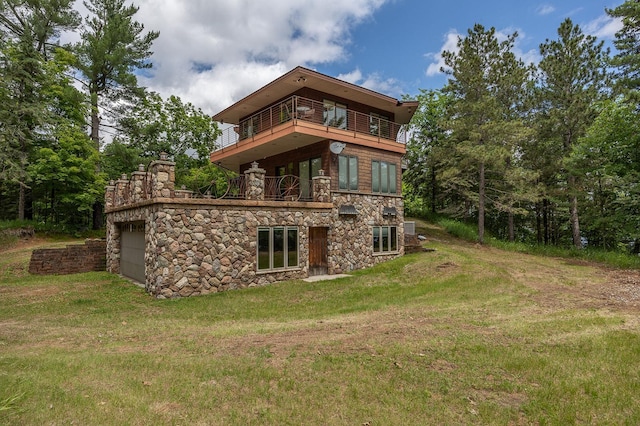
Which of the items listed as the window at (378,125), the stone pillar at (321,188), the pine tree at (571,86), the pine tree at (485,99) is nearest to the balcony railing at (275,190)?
the stone pillar at (321,188)

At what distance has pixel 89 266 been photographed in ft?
54.3

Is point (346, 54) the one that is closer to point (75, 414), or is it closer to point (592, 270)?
point (592, 270)

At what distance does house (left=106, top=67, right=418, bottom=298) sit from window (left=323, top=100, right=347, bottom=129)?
5 cm

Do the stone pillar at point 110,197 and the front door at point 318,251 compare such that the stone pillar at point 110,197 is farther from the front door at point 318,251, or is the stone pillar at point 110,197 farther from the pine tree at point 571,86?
the pine tree at point 571,86

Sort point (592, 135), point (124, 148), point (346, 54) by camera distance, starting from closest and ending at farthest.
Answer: point (592, 135), point (346, 54), point (124, 148)

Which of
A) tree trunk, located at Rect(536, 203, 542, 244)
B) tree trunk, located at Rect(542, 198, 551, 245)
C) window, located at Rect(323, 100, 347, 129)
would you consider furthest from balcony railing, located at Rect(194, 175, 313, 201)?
tree trunk, located at Rect(536, 203, 542, 244)

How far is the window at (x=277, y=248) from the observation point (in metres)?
12.8

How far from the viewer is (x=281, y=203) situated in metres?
13.3

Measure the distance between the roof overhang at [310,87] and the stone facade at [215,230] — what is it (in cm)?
453

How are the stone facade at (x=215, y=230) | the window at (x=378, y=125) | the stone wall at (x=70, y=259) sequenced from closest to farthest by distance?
the stone facade at (x=215, y=230), the stone wall at (x=70, y=259), the window at (x=378, y=125)

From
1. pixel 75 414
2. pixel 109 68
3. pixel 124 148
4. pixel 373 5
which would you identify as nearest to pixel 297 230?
pixel 75 414

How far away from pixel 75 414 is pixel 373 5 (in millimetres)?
19092

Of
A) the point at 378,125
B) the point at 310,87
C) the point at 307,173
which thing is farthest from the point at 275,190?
the point at 378,125

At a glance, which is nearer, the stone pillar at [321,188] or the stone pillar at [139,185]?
the stone pillar at [139,185]
